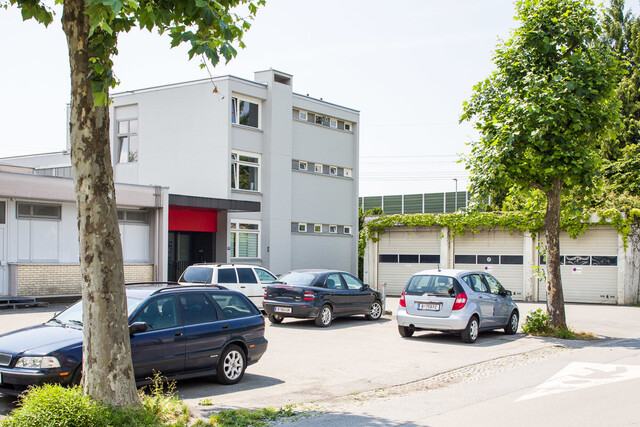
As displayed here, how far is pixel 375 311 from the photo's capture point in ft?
66.3

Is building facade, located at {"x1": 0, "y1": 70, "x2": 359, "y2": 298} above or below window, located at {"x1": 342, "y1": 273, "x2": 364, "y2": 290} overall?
above

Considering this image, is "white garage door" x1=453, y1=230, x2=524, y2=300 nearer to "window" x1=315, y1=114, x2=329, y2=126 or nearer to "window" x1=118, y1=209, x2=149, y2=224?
"window" x1=315, y1=114, x2=329, y2=126

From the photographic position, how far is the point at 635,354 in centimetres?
1373

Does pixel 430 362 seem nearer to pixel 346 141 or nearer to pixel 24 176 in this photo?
pixel 24 176

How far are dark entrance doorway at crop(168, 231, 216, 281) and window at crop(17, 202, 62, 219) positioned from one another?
6604 millimetres

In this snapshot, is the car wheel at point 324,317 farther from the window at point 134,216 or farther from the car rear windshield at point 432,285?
the window at point 134,216

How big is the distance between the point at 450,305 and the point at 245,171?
1691 centimetres

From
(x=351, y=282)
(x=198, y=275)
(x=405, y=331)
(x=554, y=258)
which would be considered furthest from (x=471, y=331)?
(x=198, y=275)

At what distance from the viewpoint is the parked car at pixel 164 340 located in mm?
7875

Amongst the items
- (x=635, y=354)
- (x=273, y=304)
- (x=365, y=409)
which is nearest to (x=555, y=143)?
(x=635, y=354)

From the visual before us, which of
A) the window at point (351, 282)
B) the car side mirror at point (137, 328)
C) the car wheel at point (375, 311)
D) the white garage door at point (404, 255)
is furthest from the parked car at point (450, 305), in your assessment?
the white garage door at point (404, 255)

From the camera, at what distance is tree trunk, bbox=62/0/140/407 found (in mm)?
6820

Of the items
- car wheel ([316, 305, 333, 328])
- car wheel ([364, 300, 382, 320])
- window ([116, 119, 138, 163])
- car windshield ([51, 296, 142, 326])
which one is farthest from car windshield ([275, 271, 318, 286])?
window ([116, 119, 138, 163])

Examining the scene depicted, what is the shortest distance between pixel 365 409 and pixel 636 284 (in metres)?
24.5
